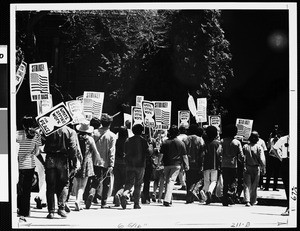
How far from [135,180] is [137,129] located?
69cm

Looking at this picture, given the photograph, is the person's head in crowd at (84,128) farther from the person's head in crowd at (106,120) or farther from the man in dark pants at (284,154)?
the man in dark pants at (284,154)

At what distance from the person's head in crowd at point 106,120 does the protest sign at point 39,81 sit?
803 mm

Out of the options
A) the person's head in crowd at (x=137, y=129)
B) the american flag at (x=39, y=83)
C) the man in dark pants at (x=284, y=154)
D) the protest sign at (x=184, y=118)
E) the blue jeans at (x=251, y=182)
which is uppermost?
the american flag at (x=39, y=83)

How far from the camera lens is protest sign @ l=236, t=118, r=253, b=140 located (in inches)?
477

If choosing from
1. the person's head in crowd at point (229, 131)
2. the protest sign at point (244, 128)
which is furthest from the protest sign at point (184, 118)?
the protest sign at point (244, 128)

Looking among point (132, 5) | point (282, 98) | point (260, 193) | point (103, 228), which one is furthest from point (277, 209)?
point (132, 5)

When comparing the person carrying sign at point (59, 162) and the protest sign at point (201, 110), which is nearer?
the person carrying sign at point (59, 162)

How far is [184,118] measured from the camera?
12.2 metres

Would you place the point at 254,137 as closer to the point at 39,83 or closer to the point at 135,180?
the point at 135,180

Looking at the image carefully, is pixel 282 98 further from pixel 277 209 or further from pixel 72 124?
pixel 72 124

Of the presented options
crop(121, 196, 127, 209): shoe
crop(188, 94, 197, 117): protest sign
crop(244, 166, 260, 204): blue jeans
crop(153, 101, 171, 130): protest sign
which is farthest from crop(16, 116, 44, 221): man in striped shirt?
crop(244, 166, 260, 204): blue jeans

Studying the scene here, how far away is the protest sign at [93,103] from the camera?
39.6 feet

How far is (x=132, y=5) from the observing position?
1202cm

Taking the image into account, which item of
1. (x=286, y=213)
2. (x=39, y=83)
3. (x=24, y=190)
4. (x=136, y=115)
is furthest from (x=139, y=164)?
(x=286, y=213)
